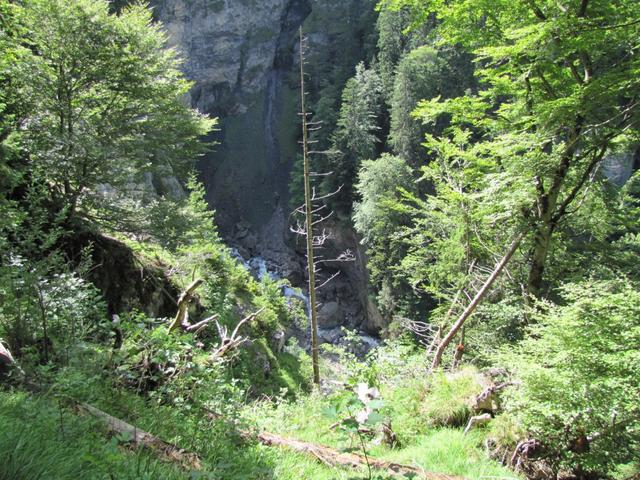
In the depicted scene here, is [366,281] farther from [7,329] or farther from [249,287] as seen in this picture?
[7,329]

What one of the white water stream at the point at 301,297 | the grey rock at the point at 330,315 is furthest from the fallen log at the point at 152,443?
the grey rock at the point at 330,315

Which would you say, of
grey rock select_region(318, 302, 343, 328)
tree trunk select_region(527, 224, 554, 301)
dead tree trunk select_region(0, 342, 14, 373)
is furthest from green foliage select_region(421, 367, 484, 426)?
grey rock select_region(318, 302, 343, 328)

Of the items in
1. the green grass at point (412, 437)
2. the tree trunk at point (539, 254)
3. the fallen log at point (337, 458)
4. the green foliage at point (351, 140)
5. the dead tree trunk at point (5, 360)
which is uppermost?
the green foliage at point (351, 140)

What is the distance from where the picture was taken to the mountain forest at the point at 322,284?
9.70 feet

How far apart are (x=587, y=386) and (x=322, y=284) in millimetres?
4065

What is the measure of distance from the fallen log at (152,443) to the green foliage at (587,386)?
272 centimetres

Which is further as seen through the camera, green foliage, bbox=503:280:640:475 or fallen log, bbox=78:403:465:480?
green foliage, bbox=503:280:640:475

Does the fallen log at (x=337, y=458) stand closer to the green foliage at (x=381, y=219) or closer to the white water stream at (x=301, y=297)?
the green foliage at (x=381, y=219)

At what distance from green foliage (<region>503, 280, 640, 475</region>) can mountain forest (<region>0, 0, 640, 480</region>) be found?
0.02 metres

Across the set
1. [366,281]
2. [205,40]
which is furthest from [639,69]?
[205,40]

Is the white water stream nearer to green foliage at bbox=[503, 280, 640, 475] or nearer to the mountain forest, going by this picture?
the mountain forest

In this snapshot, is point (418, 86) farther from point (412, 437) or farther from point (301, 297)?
point (412, 437)

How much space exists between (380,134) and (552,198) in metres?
26.1

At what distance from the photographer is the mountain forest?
2.96 meters
